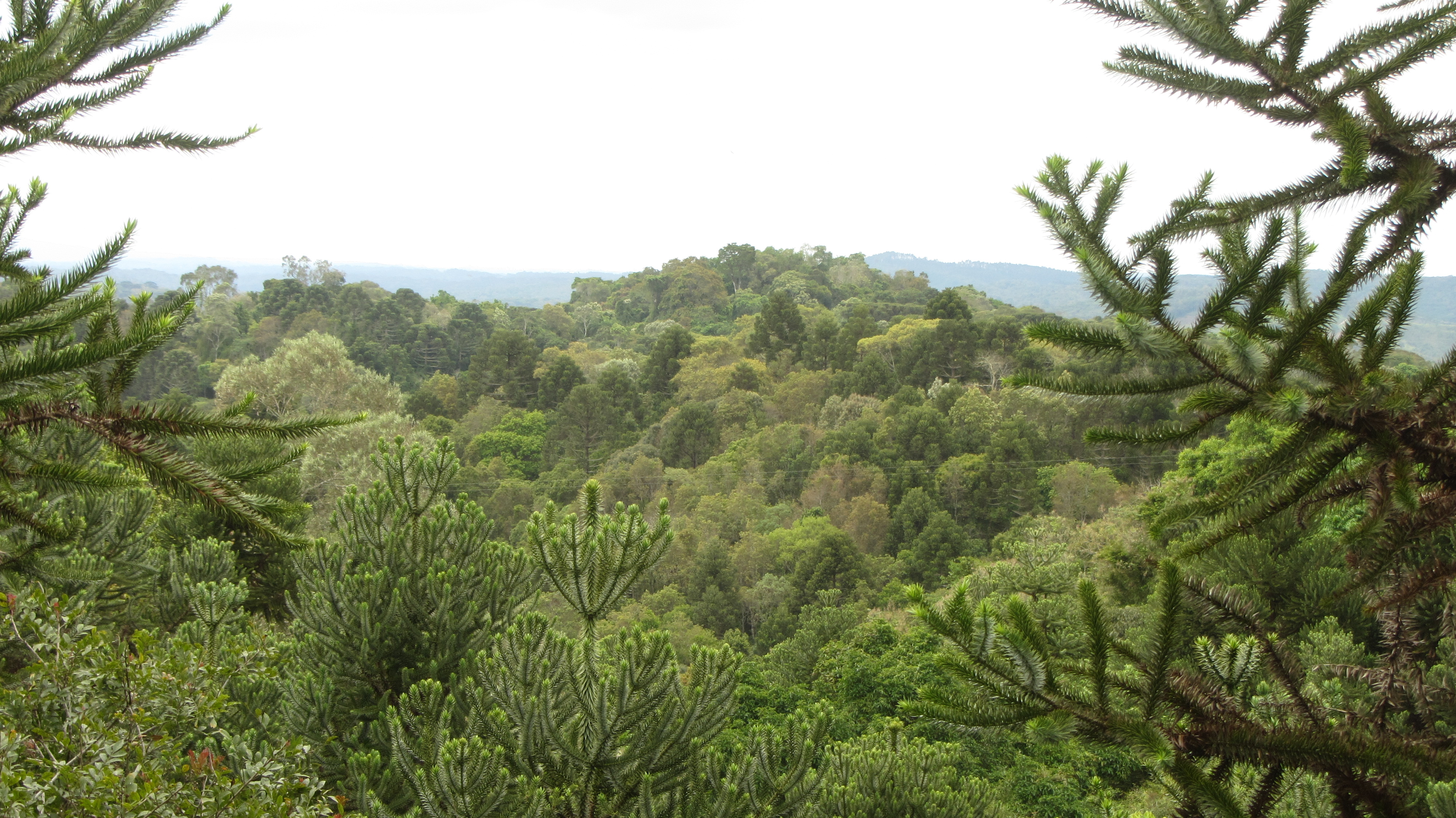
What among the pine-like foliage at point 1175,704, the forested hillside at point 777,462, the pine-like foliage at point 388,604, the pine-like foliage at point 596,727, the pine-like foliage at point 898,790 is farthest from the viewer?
the forested hillside at point 777,462

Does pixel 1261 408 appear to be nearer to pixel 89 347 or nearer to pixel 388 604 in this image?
pixel 89 347

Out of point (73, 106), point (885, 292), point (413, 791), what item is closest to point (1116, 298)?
point (73, 106)

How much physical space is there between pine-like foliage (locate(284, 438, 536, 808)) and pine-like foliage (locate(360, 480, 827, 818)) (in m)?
1.08

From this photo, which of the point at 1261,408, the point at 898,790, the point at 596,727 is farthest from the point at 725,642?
the point at 1261,408

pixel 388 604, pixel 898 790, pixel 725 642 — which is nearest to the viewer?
pixel 388 604

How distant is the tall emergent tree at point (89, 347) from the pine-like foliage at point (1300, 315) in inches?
101

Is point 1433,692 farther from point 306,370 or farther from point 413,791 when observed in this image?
point 306,370

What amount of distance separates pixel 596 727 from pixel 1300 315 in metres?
3.91

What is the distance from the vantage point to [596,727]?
4434 millimetres

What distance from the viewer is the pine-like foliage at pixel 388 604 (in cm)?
616

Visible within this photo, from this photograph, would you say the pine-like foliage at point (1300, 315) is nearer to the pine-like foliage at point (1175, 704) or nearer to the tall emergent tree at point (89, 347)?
the pine-like foliage at point (1175, 704)

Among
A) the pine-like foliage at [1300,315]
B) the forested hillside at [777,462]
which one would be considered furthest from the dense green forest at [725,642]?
the forested hillside at [777,462]

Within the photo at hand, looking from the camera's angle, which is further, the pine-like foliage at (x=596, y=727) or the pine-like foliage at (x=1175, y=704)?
the pine-like foliage at (x=596, y=727)

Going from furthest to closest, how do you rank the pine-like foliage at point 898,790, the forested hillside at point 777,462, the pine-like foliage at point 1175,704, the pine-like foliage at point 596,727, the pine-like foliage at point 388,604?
the forested hillside at point 777,462 → the pine-like foliage at point 898,790 → the pine-like foliage at point 388,604 → the pine-like foliage at point 596,727 → the pine-like foliage at point 1175,704
